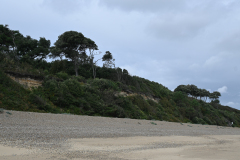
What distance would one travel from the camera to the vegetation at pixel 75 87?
15789 millimetres

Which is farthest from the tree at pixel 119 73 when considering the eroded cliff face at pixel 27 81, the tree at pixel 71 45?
the eroded cliff face at pixel 27 81

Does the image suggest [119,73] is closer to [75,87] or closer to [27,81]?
[75,87]

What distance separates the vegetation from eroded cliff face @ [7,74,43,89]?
39cm

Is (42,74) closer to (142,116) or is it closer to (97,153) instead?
(142,116)

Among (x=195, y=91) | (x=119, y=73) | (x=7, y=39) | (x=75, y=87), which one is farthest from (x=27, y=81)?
(x=195, y=91)

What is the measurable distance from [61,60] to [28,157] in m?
28.9

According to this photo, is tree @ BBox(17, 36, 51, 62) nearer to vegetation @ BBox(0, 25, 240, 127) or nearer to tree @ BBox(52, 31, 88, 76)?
vegetation @ BBox(0, 25, 240, 127)

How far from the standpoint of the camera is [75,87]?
63.1ft

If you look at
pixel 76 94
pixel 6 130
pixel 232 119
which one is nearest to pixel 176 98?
pixel 232 119

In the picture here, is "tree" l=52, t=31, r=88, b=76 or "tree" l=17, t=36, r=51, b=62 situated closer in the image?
"tree" l=52, t=31, r=88, b=76

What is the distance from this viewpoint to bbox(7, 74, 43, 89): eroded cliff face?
56.6ft

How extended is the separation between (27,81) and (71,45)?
48.9ft

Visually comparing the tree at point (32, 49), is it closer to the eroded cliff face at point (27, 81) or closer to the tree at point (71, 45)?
the tree at point (71, 45)

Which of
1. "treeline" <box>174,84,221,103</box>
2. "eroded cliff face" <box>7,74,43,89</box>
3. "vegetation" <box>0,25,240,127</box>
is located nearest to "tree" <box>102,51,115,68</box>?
"vegetation" <box>0,25,240,127</box>
